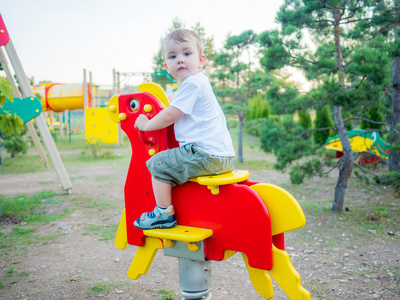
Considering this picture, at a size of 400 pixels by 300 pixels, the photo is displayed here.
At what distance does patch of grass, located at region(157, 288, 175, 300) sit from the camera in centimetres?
263

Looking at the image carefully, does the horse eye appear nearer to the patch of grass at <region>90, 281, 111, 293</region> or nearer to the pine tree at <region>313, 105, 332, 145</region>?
the patch of grass at <region>90, 281, 111, 293</region>

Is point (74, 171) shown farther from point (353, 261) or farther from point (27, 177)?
point (353, 261)

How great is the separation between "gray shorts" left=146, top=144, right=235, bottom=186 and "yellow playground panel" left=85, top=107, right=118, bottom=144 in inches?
419

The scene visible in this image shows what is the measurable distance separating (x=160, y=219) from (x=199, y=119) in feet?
1.81

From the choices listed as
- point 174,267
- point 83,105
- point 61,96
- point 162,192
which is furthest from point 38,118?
point 83,105

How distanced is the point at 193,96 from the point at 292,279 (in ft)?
3.24

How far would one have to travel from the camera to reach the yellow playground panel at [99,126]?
39.7ft

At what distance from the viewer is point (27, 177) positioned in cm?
724

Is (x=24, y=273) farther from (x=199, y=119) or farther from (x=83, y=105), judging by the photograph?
(x=83, y=105)

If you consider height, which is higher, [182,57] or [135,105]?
[182,57]

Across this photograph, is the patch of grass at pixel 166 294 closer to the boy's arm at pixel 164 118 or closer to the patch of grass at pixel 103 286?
the patch of grass at pixel 103 286

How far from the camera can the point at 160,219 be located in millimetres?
1878

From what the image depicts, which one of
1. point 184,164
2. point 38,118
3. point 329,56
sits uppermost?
point 329,56

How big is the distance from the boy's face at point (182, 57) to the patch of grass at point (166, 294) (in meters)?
1.63
